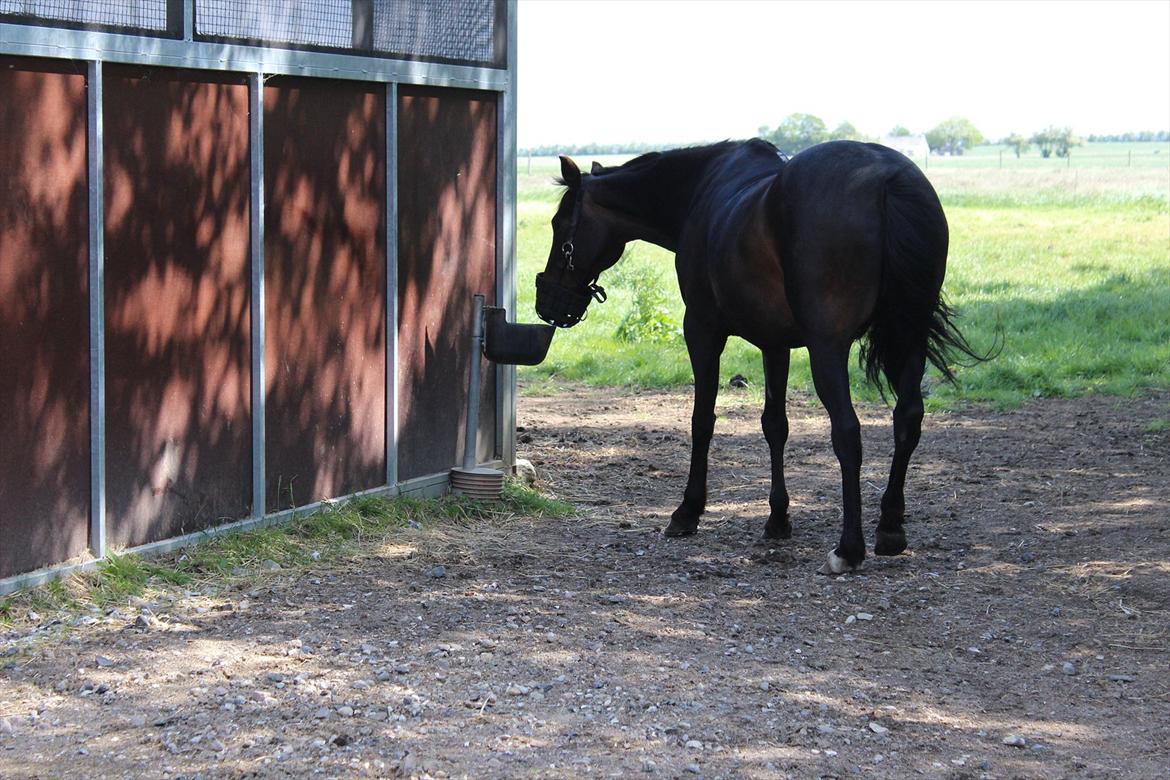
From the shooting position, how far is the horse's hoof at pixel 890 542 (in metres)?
6.22

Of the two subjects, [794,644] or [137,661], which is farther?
[794,644]

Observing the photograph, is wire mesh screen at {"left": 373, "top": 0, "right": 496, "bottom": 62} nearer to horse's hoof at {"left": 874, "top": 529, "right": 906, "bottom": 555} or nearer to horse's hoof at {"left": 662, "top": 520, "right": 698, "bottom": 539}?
horse's hoof at {"left": 662, "top": 520, "right": 698, "bottom": 539}

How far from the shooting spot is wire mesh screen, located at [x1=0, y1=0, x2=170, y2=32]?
5051 mm

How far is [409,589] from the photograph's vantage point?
18.6 feet

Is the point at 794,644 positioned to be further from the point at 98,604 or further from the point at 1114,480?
the point at 1114,480

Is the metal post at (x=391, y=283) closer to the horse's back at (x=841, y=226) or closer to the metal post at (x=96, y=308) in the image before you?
the metal post at (x=96, y=308)

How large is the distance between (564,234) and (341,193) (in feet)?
4.10

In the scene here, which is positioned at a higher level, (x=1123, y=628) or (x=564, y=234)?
(x=564, y=234)

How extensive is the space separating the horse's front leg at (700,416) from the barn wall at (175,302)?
2140mm

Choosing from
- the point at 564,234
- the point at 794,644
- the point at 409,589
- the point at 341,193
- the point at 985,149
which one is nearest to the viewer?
the point at 794,644

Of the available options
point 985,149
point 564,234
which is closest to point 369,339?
point 564,234

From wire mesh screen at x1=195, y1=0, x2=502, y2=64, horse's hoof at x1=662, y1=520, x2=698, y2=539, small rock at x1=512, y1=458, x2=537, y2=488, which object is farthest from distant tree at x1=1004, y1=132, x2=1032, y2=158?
horse's hoof at x1=662, y1=520, x2=698, y2=539

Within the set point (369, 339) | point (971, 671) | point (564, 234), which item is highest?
point (564, 234)

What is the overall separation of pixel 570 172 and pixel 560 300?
0.71 meters
